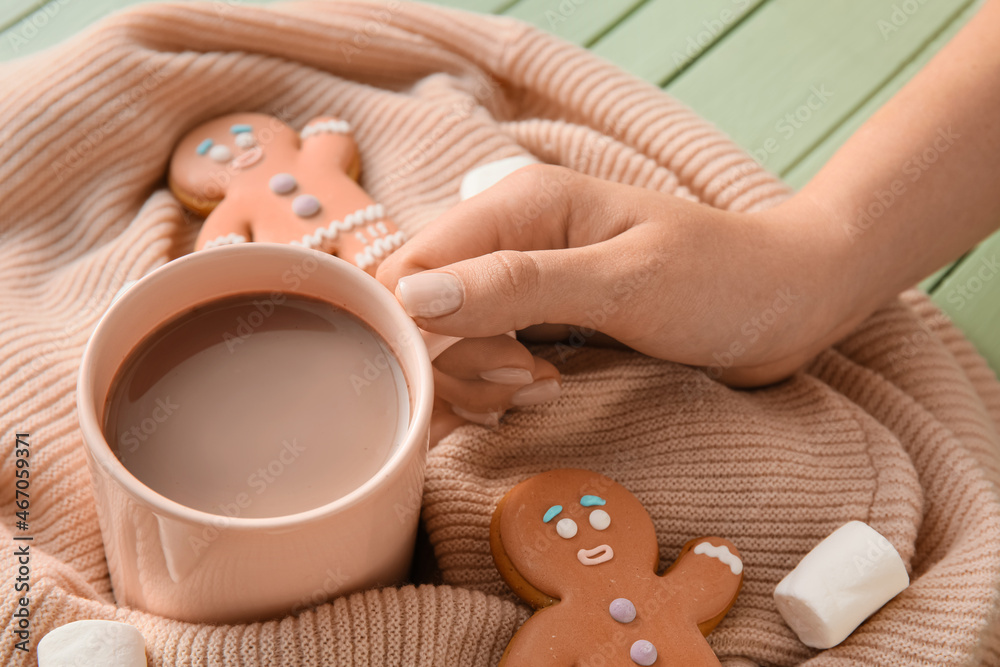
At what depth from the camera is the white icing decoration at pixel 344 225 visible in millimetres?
714

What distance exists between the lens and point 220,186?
0.77 meters

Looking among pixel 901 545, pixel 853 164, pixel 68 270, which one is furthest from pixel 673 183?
pixel 68 270

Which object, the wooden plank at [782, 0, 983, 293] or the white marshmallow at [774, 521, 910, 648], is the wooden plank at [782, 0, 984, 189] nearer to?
the wooden plank at [782, 0, 983, 293]

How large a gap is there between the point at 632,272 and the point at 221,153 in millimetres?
419

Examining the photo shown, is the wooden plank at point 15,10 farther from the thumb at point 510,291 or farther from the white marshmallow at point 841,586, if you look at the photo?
the white marshmallow at point 841,586

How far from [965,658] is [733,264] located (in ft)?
1.06

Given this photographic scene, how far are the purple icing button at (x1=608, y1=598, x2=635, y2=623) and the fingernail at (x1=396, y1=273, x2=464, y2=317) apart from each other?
8.6 inches

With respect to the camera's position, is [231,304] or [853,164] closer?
[231,304]

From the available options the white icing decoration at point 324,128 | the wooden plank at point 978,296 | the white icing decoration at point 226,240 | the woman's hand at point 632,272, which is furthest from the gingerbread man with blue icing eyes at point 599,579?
the wooden plank at point 978,296

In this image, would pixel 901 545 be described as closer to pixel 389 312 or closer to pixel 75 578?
pixel 389 312

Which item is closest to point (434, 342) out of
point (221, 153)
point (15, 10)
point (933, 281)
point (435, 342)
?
point (435, 342)

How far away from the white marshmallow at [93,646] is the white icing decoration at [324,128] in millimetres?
497

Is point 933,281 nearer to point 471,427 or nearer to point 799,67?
point 799,67

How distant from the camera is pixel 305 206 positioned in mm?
727
